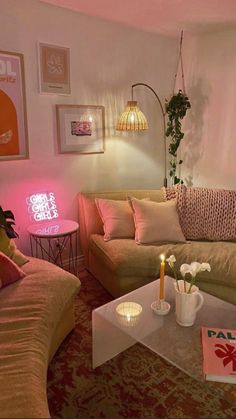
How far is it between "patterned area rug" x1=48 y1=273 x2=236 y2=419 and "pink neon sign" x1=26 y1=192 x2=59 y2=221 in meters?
1.17

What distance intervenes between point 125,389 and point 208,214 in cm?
167

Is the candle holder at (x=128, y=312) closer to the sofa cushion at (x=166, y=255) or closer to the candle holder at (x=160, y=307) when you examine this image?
the candle holder at (x=160, y=307)

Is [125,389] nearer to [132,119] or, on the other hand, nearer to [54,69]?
[132,119]

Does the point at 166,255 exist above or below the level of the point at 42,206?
below

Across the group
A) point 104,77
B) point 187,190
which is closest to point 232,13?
point 104,77

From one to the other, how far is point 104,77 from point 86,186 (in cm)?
111

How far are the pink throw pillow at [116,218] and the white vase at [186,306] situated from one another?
107 centimetres

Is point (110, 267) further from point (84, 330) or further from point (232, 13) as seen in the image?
point (232, 13)

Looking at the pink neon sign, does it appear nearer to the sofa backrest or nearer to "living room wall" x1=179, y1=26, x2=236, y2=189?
the sofa backrest

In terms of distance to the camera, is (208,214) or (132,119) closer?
(208,214)

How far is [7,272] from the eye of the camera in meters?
1.94

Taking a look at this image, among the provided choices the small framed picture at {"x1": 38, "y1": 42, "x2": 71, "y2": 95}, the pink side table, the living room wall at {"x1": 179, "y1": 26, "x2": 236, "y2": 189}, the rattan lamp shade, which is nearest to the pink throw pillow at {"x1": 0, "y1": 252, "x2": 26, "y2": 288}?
the pink side table

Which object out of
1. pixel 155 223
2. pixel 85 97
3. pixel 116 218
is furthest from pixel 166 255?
pixel 85 97

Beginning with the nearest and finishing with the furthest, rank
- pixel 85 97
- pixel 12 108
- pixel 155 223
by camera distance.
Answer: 1. pixel 12 108
2. pixel 155 223
3. pixel 85 97
